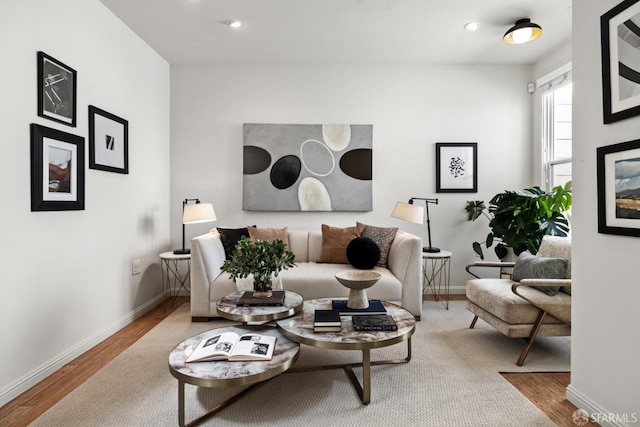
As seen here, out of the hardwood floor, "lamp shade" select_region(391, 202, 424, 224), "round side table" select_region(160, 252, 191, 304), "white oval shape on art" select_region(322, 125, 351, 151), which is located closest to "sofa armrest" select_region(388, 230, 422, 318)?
"lamp shade" select_region(391, 202, 424, 224)

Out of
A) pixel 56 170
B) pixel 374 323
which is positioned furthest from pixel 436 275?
pixel 56 170

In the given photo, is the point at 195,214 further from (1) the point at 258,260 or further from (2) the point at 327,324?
(2) the point at 327,324

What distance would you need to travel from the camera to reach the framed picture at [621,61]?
5.39ft

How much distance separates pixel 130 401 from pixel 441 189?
373 centimetres

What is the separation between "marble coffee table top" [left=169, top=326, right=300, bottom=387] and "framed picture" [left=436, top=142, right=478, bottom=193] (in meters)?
3.16

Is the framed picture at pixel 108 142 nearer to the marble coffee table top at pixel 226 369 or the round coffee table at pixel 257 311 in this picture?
the round coffee table at pixel 257 311

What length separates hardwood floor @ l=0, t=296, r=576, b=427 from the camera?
1.94 metres

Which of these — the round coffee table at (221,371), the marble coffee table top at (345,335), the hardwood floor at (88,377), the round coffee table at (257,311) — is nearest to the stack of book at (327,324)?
the marble coffee table top at (345,335)

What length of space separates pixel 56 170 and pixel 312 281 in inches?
83.4

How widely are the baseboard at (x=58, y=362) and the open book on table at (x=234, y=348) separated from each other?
112 centimetres

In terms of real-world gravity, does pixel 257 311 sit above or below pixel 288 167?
below

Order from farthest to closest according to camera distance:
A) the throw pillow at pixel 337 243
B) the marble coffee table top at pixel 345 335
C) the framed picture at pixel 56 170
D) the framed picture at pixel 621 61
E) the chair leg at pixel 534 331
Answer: the throw pillow at pixel 337 243, the chair leg at pixel 534 331, the framed picture at pixel 56 170, the marble coffee table top at pixel 345 335, the framed picture at pixel 621 61

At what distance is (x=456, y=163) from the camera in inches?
175

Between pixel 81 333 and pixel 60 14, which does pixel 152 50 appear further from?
pixel 81 333
